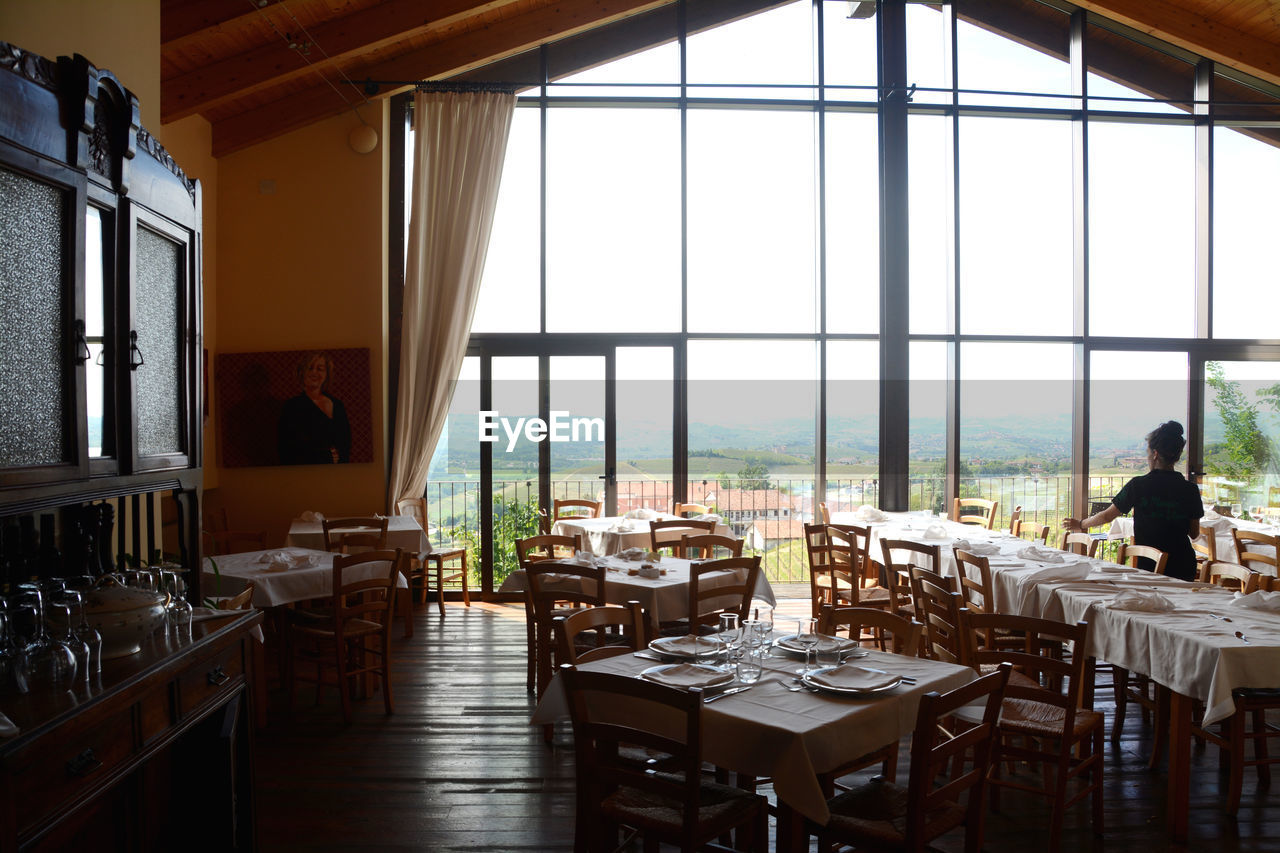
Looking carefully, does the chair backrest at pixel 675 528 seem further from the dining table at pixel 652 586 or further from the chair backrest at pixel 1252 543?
the chair backrest at pixel 1252 543

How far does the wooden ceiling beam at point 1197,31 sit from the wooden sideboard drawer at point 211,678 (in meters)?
9.53

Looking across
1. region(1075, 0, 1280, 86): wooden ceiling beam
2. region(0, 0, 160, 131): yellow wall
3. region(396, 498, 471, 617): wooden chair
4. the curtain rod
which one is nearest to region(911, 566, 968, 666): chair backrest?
region(0, 0, 160, 131): yellow wall

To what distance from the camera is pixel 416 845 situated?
3535 mm

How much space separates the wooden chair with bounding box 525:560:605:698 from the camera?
15.5 ft

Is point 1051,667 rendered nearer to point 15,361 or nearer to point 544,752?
point 544,752

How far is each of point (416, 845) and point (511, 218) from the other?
247 inches

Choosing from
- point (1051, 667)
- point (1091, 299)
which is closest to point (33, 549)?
point (1051, 667)

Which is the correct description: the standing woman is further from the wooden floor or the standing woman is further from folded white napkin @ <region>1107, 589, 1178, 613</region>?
folded white napkin @ <region>1107, 589, 1178, 613</region>

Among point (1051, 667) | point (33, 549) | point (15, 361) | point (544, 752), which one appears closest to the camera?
point (15, 361)

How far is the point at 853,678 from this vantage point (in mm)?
3127

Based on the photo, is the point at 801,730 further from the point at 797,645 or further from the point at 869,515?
the point at 869,515

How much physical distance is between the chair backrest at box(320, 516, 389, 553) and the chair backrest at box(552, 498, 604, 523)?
1678 millimetres

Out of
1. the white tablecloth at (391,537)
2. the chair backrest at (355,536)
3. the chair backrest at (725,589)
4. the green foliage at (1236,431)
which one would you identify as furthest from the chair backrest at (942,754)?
the green foliage at (1236,431)

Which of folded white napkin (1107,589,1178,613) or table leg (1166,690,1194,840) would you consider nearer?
table leg (1166,690,1194,840)
